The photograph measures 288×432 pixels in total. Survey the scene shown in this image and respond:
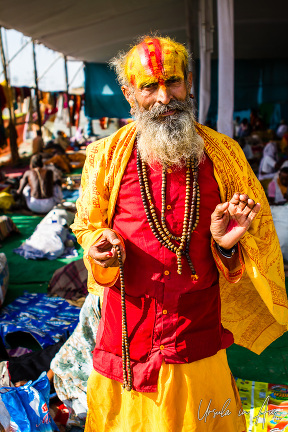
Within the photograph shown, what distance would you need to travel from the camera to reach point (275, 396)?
9.03ft

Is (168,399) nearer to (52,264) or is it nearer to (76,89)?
(52,264)

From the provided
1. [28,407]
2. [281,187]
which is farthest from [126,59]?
[281,187]

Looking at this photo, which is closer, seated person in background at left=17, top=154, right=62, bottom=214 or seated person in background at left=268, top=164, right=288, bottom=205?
seated person in background at left=268, top=164, right=288, bottom=205

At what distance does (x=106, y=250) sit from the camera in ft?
5.23

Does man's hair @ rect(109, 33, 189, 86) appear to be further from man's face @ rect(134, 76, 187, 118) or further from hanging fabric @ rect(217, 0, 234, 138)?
hanging fabric @ rect(217, 0, 234, 138)

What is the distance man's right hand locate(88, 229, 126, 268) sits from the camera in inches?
60.7

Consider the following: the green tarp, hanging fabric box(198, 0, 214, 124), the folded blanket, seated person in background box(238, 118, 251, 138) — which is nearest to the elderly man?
the green tarp

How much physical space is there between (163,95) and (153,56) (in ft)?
0.54

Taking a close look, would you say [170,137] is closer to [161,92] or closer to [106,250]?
[161,92]

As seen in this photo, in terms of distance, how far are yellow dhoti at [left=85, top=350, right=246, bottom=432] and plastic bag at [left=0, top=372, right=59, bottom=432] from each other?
431 millimetres

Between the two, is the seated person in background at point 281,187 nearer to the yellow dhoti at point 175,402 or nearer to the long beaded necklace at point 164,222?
the yellow dhoti at point 175,402

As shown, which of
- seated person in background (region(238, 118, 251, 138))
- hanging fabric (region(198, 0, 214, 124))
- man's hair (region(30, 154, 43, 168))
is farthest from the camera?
seated person in background (region(238, 118, 251, 138))

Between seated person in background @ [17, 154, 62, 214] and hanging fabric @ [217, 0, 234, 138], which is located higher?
hanging fabric @ [217, 0, 234, 138]

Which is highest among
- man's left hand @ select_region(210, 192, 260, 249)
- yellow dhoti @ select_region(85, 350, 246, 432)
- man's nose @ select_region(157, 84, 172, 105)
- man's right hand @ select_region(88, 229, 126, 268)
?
man's nose @ select_region(157, 84, 172, 105)
